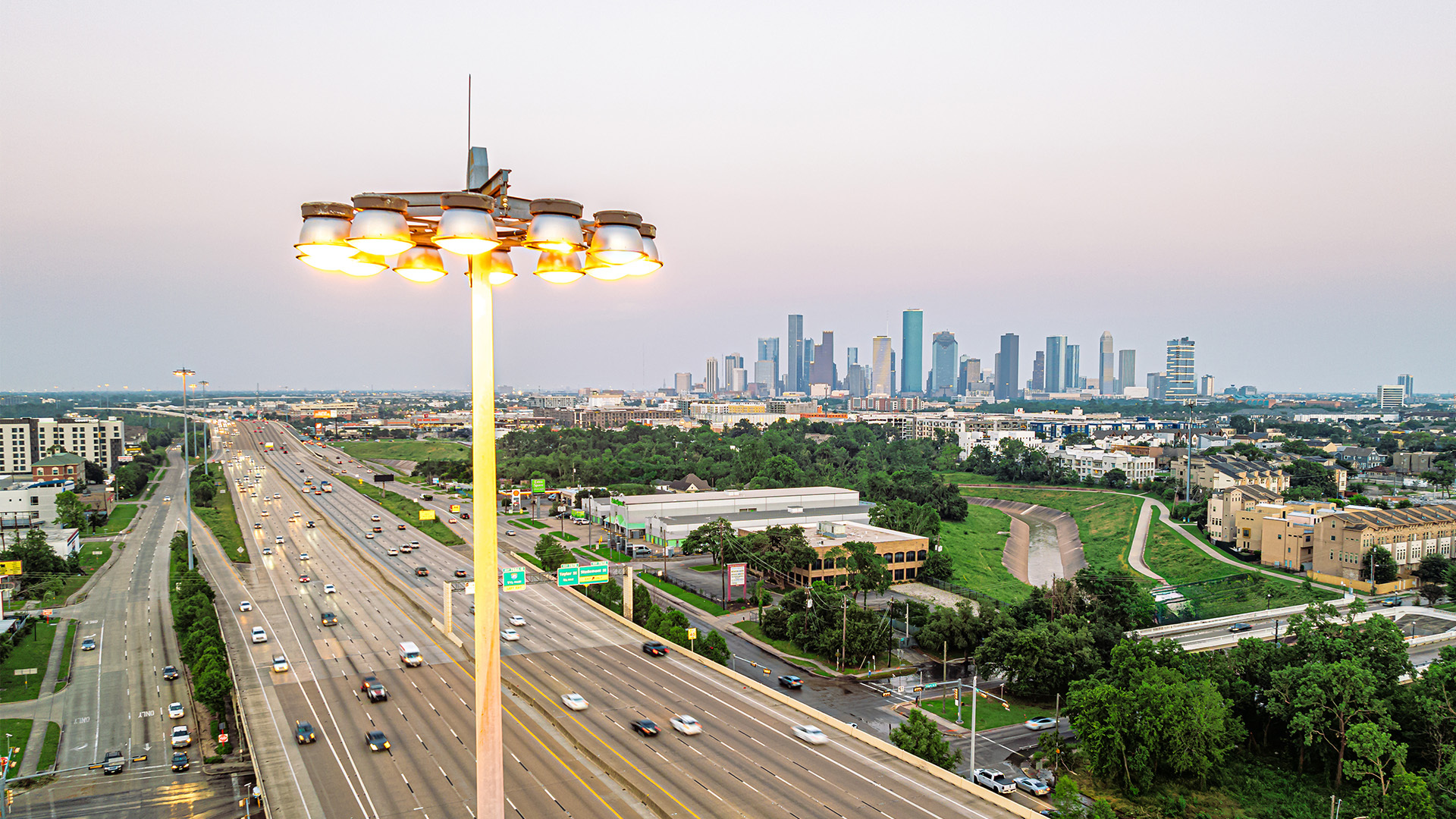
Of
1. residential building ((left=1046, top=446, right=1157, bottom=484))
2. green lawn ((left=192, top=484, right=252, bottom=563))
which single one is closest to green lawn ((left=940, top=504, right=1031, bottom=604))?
residential building ((left=1046, top=446, right=1157, bottom=484))

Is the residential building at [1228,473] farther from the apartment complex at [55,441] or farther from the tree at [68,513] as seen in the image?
the apartment complex at [55,441]

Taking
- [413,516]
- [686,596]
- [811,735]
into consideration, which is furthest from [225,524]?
[811,735]

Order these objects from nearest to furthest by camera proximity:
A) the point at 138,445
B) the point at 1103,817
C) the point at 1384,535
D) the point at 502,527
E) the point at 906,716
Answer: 1. the point at 1103,817
2. the point at 906,716
3. the point at 1384,535
4. the point at 502,527
5. the point at 138,445

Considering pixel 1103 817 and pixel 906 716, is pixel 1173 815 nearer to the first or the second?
pixel 1103 817

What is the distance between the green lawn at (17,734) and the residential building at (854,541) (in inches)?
1502

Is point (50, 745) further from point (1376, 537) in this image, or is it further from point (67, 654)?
point (1376, 537)

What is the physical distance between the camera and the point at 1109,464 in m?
111

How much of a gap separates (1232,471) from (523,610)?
267 ft

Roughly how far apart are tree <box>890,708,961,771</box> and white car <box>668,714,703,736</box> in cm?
634

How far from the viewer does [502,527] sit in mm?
71062

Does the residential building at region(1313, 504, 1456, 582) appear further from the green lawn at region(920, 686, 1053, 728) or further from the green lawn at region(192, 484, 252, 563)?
the green lawn at region(192, 484, 252, 563)

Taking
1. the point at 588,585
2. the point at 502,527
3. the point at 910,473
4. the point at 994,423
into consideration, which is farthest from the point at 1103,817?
the point at 994,423

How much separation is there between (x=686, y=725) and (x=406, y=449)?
453 ft

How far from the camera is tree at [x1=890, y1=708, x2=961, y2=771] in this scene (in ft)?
85.1
